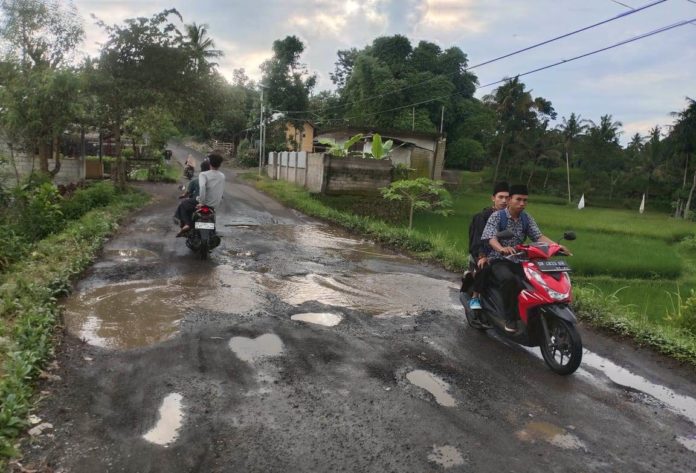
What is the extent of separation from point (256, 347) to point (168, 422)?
4.78 ft

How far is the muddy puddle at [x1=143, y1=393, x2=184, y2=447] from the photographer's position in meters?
3.18

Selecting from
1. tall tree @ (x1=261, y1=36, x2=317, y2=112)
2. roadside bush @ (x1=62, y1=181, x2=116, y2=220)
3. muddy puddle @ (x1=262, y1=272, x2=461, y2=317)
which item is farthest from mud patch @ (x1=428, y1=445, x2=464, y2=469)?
tall tree @ (x1=261, y1=36, x2=317, y2=112)

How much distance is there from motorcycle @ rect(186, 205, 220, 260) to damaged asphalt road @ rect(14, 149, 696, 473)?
1378 millimetres

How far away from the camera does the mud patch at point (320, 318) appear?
5637mm

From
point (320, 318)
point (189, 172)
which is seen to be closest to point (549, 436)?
point (320, 318)

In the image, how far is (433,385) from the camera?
4.22 m

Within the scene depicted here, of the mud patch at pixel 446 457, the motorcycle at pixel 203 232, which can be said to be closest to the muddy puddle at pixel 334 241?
the motorcycle at pixel 203 232

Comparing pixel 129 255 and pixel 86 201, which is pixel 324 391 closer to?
pixel 129 255

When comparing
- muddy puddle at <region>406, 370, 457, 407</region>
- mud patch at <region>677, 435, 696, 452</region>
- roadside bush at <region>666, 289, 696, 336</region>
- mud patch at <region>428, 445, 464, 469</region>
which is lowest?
muddy puddle at <region>406, 370, 457, 407</region>

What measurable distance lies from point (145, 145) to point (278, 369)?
31.5 metres

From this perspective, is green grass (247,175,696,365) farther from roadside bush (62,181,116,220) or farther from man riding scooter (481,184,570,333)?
roadside bush (62,181,116,220)

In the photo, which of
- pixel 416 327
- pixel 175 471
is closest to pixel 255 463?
pixel 175 471

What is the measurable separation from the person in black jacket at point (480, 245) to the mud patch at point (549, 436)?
2090 millimetres

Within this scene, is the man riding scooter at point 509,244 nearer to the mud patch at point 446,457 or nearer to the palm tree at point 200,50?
the mud patch at point 446,457
